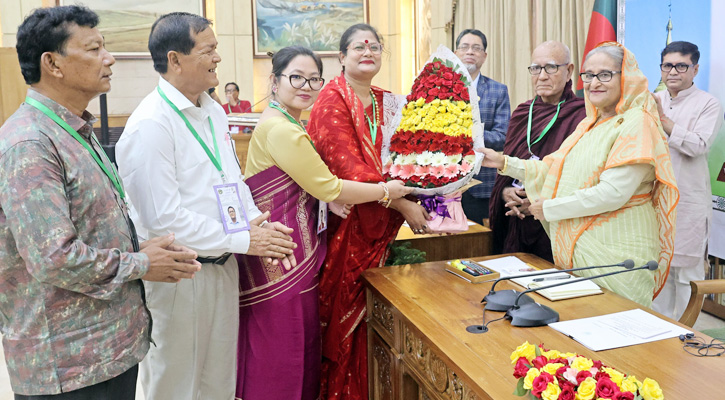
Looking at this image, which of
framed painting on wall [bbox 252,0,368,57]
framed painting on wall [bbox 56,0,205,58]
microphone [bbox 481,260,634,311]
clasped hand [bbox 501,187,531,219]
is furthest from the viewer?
framed painting on wall [bbox 252,0,368,57]

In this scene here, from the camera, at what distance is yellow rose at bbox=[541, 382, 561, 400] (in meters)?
1.19

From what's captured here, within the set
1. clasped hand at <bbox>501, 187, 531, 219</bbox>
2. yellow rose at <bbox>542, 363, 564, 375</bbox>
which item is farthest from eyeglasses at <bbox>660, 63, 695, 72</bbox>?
yellow rose at <bbox>542, 363, 564, 375</bbox>

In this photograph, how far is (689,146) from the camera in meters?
3.39

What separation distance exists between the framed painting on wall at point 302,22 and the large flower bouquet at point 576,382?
8.97 meters

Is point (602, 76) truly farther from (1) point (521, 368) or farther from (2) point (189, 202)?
(2) point (189, 202)

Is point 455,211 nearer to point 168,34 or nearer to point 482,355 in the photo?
point 482,355

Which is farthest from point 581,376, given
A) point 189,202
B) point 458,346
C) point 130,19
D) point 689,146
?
point 130,19

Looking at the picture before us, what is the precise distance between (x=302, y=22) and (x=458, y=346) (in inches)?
354

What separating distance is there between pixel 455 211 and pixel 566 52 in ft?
3.53

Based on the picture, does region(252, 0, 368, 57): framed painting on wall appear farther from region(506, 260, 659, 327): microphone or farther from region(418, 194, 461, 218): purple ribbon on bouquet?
region(506, 260, 659, 327): microphone

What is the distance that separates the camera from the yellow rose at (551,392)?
3.89 ft

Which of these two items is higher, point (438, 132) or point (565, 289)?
point (438, 132)

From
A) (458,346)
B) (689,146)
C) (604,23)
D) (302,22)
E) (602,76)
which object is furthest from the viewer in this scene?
(302,22)

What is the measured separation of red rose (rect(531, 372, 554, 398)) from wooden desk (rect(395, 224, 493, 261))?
1.83 m
